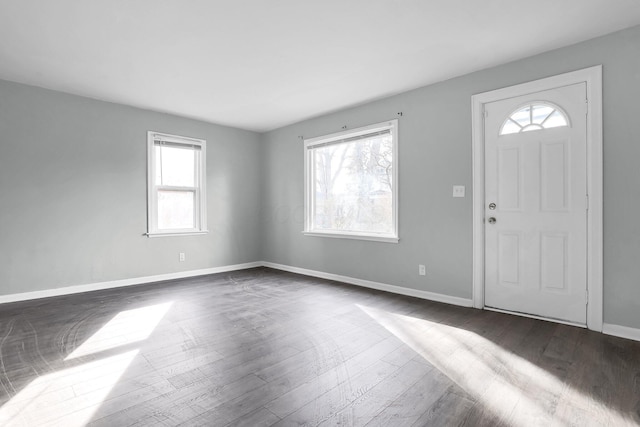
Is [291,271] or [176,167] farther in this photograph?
[291,271]

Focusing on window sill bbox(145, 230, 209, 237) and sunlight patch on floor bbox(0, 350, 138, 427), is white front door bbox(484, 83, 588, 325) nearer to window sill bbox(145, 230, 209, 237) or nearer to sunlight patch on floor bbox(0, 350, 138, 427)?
sunlight patch on floor bbox(0, 350, 138, 427)

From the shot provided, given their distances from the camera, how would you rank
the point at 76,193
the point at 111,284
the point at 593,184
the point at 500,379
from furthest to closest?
1. the point at 111,284
2. the point at 76,193
3. the point at 593,184
4. the point at 500,379

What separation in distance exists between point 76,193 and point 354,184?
3.70 meters

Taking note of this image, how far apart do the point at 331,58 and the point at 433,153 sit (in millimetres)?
1602

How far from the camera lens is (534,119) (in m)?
3.16

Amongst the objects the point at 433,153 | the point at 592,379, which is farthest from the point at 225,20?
the point at 592,379

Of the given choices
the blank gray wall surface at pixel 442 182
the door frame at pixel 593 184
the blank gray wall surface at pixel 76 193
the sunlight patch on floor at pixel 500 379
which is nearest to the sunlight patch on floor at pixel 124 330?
the blank gray wall surface at pixel 76 193

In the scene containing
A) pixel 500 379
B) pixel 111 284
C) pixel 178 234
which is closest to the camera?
pixel 500 379

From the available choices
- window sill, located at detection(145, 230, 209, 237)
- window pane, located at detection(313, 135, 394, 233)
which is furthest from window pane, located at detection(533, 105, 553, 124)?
window sill, located at detection(145, 230, 209, 237)

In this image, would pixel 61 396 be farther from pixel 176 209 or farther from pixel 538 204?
pixel 538 204

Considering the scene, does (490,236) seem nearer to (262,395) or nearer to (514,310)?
(514,310)

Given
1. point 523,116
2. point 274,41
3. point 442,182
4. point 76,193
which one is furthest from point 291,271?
point 523,116

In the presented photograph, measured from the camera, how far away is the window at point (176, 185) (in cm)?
484

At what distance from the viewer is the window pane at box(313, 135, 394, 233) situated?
4402 mm
